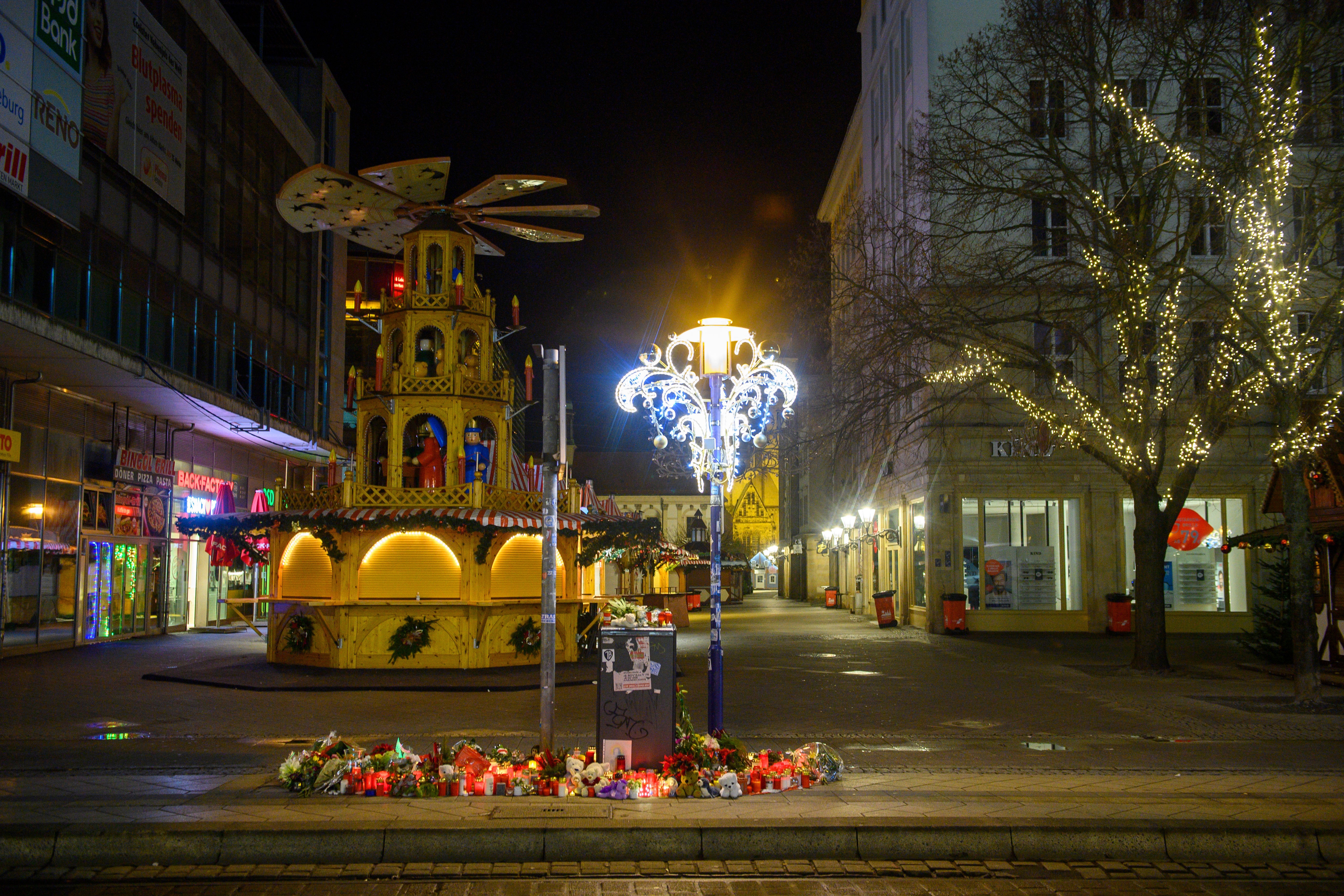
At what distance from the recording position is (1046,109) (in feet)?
59.6

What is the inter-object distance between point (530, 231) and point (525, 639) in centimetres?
733

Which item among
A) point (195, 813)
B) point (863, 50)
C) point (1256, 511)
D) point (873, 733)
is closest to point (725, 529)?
point (863, 50)

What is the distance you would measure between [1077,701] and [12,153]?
19203 millimetres

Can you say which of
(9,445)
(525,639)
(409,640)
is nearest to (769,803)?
(525,639)

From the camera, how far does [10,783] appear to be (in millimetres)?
8727

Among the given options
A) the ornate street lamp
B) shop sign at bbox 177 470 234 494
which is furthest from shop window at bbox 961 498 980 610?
shop sign at bbox 177 470 234 494

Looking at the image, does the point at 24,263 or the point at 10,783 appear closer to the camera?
the point at 10,783

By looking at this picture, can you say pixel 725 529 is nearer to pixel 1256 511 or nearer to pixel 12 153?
pixel 1256 511

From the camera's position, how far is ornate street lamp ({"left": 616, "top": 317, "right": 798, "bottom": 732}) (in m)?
10.4

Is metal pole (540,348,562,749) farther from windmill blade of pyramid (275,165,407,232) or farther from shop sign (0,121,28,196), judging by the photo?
shop sign (0,121,28,196)

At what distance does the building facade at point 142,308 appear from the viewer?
19812mm

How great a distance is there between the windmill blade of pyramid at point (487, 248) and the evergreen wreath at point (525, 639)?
7.29m

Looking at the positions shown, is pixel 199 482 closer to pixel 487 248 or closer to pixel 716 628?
pixel 487 248

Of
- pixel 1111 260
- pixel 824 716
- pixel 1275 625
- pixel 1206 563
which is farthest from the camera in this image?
pixel 1206 563
